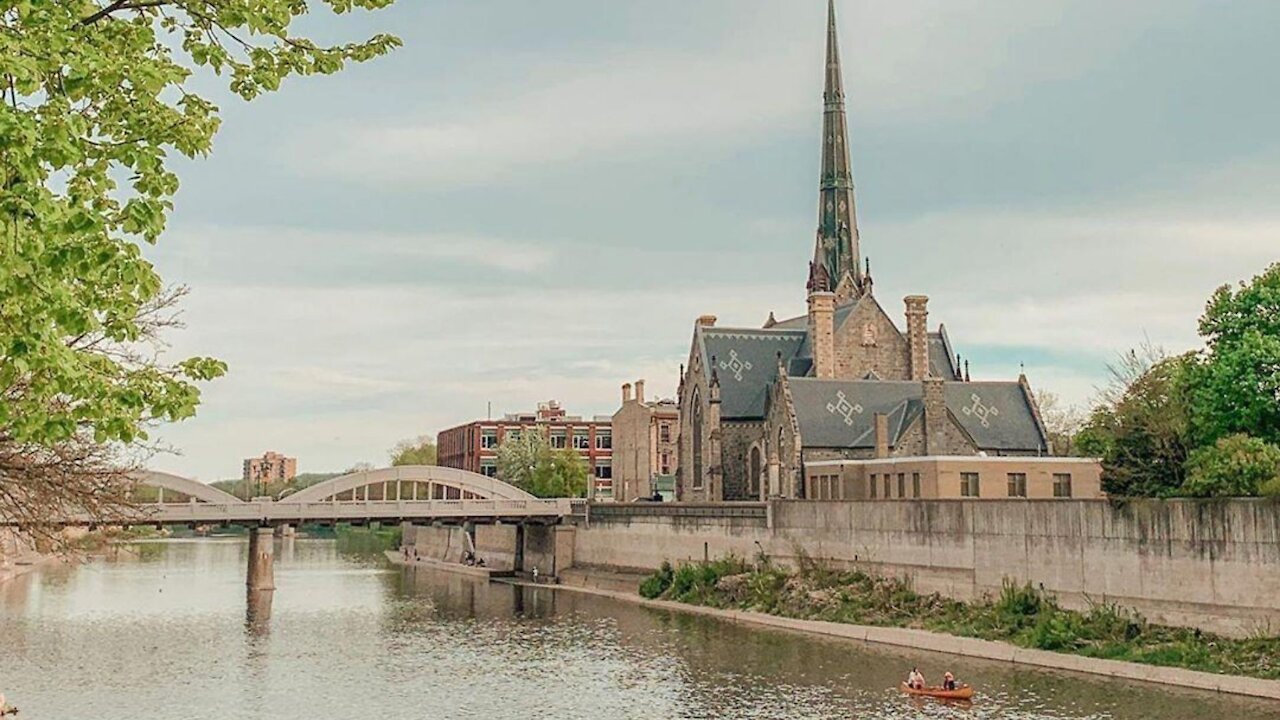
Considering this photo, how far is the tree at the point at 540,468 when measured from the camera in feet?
395

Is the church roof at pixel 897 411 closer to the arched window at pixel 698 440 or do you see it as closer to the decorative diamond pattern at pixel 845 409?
the decorative diamond pattern at pixel 845 409

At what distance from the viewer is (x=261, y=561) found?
8412 centimetres

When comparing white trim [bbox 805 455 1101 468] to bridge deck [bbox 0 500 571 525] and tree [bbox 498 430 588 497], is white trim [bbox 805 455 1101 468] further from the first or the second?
tree [bbox 498 430 588 497]

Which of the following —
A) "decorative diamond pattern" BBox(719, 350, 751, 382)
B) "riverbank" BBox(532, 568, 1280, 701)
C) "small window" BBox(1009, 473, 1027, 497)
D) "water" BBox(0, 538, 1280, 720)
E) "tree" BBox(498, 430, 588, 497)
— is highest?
"decorative diamond pattern" BBox(719, 350, 751, 382)

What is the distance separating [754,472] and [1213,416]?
40.7 metres

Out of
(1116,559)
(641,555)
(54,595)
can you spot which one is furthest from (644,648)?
(54,595)

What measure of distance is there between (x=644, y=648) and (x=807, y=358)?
4033cm

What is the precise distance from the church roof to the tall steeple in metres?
23.1

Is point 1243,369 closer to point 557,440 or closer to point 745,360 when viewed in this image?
point 745,360

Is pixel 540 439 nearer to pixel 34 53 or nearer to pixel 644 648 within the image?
pixel 644 648

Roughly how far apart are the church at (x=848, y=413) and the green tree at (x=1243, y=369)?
17.2m

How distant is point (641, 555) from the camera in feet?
260

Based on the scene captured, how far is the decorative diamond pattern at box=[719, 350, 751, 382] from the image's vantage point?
88.1 m

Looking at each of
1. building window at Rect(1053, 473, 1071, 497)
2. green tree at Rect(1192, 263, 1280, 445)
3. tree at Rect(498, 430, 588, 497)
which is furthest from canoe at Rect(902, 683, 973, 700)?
tree at Rect(498, 430, 588, 497)
